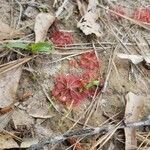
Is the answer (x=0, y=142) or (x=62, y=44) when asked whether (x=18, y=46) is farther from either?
(x=0, y=142)

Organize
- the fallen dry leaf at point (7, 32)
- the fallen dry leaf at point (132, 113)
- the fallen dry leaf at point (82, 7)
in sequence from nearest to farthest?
the fallen dry leaf at point (132, 113)
the fallen dry leaf at point (7, 32)
the fallen dry leaf at point (82, 7)

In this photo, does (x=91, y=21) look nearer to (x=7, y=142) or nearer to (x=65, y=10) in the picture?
(x=65, y=10)

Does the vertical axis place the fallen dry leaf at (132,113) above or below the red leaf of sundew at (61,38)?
below

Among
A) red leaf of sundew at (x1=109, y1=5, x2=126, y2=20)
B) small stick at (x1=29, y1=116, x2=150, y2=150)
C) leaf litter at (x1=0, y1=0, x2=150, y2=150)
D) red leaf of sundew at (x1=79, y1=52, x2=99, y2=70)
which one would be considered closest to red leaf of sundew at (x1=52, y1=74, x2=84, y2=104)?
leaf litter at (x1=0, y1=0, x2=150, y2=150)

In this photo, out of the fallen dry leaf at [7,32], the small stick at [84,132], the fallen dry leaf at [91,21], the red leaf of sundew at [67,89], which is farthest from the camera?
the fallen dry leaf at [91,21]

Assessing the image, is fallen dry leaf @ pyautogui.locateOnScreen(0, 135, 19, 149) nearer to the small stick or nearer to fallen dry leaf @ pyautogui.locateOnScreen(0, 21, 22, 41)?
the small stick

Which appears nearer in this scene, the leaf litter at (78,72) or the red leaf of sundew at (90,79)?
the leaf litter at (78,72)

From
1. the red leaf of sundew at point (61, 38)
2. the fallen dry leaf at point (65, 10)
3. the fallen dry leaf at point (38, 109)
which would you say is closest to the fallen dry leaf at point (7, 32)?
the red leaf of sundew at point (61, 38)

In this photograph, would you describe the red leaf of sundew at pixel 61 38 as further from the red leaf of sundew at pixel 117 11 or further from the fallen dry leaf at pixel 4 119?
the fallen dry leaf at pixel 4 119
